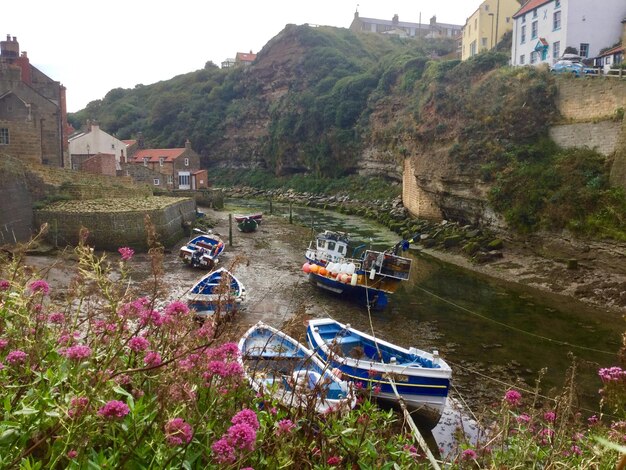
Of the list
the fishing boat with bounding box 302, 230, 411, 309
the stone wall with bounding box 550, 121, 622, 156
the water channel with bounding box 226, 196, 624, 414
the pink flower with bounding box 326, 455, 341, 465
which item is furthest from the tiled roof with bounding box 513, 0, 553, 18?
the pink flower with bounding box 326, 455, 341, 465

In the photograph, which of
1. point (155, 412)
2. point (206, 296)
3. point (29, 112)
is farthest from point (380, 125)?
point (155, 412)

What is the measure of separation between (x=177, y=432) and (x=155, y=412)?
1.78 feet

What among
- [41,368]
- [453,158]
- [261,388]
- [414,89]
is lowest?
[261,388]

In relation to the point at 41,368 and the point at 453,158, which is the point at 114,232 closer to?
the point at 453,158

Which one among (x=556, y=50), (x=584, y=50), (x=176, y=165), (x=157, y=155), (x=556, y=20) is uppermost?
(x=556, y=20)

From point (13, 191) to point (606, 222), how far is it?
77.3ft

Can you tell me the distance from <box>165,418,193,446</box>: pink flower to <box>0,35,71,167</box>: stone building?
27589 millimetres

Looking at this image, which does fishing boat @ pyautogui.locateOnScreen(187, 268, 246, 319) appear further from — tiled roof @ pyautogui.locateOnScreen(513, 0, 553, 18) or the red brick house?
the red brick house

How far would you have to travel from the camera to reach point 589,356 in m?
13.1

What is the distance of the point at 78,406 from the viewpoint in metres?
2.33

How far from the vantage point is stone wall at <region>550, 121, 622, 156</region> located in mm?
22558

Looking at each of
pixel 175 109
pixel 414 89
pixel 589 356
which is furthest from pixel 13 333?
pixel 175 109

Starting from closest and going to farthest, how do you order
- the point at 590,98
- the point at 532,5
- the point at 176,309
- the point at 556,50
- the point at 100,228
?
the point at 176,309
the point at 100,228
the point at 590,98
the point at 556,50
the point at 532,5

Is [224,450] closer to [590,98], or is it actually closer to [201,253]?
[201,253]
